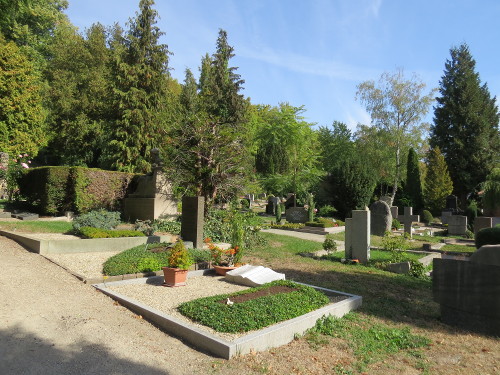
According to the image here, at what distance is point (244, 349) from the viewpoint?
4043mm

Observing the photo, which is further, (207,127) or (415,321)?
(207,127)

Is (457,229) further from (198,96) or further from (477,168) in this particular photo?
(198,96)

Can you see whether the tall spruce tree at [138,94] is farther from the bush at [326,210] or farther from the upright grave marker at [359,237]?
the upright grave marker at [359,237]

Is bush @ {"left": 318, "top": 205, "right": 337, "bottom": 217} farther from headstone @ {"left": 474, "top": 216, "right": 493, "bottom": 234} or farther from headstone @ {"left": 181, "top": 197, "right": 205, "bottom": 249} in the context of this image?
headstone @ {"left": 181, "top": 197, "right": 205, "bottom": 249}

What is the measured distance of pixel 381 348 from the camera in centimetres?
452

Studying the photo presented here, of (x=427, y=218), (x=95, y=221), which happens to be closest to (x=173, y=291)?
(x=95, y=221)

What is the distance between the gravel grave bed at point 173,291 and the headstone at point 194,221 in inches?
109

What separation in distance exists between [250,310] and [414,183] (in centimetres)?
3575

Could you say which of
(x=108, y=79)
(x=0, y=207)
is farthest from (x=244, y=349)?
(x=108, y=79)

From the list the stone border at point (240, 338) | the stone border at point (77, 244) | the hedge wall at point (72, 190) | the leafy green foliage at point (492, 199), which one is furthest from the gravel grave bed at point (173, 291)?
the leafy green foliage at point (492, 199)

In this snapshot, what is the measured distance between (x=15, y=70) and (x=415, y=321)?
85.7ft

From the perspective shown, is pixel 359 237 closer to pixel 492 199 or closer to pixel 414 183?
pixel 492 199

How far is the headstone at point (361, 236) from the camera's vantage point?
10.0m

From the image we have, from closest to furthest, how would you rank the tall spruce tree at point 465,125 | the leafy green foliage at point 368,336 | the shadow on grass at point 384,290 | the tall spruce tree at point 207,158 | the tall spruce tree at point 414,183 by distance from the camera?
the leafy green foliage at point 368,336 < the shadow on grass at point 384,290 < the tall spruce tree at point 207,158 < the tall spruce tree at point 414,183 < the tall spruce tree at point 465,125
